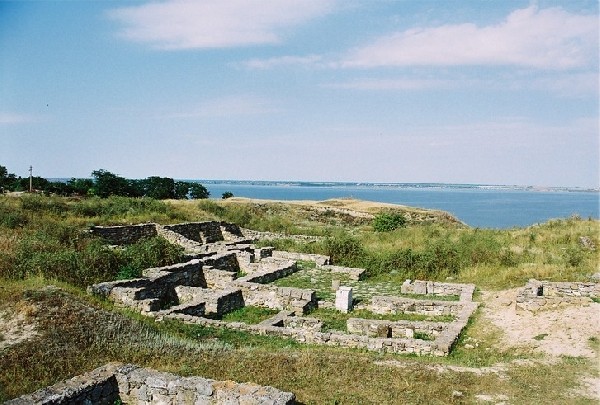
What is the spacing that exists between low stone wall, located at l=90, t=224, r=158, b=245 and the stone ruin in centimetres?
492

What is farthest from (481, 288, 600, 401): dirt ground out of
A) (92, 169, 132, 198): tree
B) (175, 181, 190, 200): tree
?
(175, 181, 190, 200): tree

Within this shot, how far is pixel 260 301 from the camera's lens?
15.7m

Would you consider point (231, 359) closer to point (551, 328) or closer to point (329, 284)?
point (551, 328)

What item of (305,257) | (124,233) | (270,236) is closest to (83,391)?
(305,257)

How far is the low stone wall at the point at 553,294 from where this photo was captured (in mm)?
13492

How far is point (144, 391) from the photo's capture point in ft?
24.1

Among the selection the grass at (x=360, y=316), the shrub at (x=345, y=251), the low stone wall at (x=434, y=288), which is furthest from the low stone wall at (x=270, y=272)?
the low stone wall at (x=434, y=288)

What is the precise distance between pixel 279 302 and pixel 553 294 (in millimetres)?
8416

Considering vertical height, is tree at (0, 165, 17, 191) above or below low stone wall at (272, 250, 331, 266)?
above

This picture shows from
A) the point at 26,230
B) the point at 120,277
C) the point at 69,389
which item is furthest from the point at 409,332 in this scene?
the point at 26,230

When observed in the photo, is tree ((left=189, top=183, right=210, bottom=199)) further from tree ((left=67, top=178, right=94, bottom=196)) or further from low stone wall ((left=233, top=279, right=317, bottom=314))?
low stone wall ((left=233, top=279, right=317, bottom=314))

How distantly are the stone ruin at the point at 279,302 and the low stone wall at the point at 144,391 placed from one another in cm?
484

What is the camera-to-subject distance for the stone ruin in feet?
38.1

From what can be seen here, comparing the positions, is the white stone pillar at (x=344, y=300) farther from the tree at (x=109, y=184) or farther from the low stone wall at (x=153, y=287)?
the tree at (x=109, y=184)
